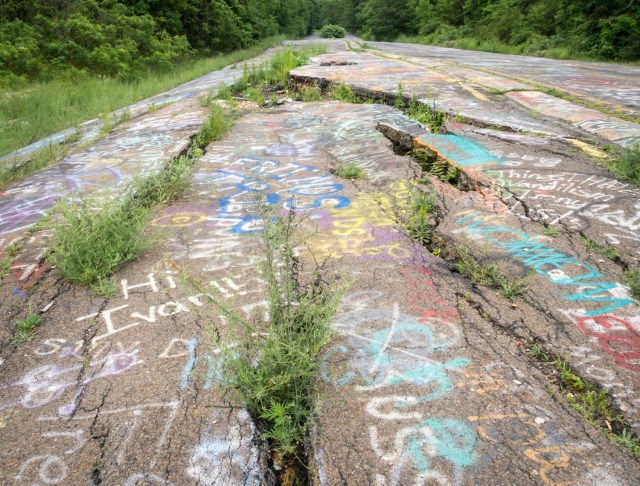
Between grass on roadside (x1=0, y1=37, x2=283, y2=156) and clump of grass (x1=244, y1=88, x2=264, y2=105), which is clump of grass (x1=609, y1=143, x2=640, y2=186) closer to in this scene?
clump of grass (x1=244, y1=88, x2=264, y2=105)

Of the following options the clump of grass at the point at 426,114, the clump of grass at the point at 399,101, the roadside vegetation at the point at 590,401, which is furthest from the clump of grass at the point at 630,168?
the clump of grass at the point at 399,101

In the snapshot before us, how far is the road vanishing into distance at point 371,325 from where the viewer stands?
147cm

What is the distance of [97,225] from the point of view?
8.68 feet

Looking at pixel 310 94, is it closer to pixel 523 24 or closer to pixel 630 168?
pixel 630 168

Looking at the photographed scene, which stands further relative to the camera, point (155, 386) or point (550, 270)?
point (550, 270)

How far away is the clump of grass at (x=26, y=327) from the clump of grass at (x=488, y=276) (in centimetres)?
222

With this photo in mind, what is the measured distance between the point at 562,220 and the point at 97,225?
295 centimetres

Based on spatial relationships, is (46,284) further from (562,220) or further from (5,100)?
(5,100)

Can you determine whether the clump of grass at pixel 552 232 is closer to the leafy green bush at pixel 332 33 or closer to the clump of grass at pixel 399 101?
the clump of grass at pixel 399 101

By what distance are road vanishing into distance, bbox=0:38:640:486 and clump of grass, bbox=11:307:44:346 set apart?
0.10 ft

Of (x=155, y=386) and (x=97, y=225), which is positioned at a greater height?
(x=97, y=225)

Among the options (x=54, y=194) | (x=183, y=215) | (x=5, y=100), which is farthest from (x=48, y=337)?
(x=5, y=100)

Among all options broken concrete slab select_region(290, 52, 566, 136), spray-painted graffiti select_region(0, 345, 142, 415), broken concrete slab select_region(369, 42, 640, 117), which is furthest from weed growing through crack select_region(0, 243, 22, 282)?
broken concrete slab select_region(369, 42, 640, 117)

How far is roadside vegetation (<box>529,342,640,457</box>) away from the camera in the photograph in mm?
1502
